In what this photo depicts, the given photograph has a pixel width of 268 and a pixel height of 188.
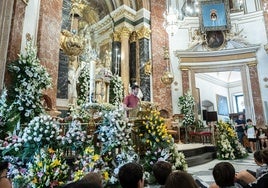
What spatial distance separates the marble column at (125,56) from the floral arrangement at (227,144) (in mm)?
4598

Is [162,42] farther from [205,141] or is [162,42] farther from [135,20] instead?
[205,141]

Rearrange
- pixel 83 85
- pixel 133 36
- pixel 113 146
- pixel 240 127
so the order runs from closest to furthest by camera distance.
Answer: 1. pixel 113 146
2. pixel 83 85
3. pixel 240 127
4. pixel 133 36

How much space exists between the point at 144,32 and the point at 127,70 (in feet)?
6.89

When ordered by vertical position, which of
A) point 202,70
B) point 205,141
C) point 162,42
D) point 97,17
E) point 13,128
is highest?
point 97,17

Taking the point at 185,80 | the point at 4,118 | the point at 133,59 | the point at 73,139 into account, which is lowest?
the point at 73,139

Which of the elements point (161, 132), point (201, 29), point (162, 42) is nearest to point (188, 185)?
point (161, 132)

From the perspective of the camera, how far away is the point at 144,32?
35.2ft

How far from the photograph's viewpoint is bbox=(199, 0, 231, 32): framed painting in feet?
41.7

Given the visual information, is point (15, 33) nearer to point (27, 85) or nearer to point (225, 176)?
point (27, 85)

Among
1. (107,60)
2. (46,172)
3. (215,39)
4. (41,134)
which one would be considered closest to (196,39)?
(215,39)

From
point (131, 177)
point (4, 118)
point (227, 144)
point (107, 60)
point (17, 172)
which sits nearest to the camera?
point (131, 177)

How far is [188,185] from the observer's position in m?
1.23

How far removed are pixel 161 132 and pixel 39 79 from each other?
2890mm

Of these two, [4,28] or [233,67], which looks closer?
[4,28]
